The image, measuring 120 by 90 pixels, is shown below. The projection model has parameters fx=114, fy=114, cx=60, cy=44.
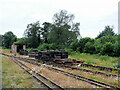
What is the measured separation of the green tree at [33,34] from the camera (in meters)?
50.0

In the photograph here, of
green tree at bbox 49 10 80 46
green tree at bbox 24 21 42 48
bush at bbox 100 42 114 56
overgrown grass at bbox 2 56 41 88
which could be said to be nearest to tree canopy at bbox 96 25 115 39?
green tree at bbox 49 10 80 46

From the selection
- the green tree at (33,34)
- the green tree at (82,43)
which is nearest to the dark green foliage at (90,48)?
the green tree at (82,43)

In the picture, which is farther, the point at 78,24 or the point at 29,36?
the point at 29,36

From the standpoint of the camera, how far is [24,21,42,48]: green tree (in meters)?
50.0

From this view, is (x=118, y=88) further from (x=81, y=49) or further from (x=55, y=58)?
(x=81, y=49)

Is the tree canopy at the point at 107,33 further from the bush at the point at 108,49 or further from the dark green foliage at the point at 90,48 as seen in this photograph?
the bush at the point at 108,49

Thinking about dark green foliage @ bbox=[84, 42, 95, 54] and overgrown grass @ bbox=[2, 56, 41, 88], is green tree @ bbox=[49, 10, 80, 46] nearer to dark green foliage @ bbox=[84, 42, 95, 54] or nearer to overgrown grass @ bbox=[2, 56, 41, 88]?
dark green foliage @ bbox=[84, 42, 95, 54]

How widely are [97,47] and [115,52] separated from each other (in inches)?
187

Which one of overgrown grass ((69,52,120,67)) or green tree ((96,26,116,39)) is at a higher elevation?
green tree ((96,26,116,39))

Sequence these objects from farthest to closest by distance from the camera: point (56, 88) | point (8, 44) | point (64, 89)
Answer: point (8, 44) < point (56, 88) < point (64, 89)

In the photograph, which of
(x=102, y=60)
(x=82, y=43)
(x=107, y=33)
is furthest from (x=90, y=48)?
(x=107, y=33)

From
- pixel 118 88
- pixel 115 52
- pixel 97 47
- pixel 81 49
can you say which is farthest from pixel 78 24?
pixel 118 88

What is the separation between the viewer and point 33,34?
165ft

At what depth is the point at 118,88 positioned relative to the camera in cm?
514
